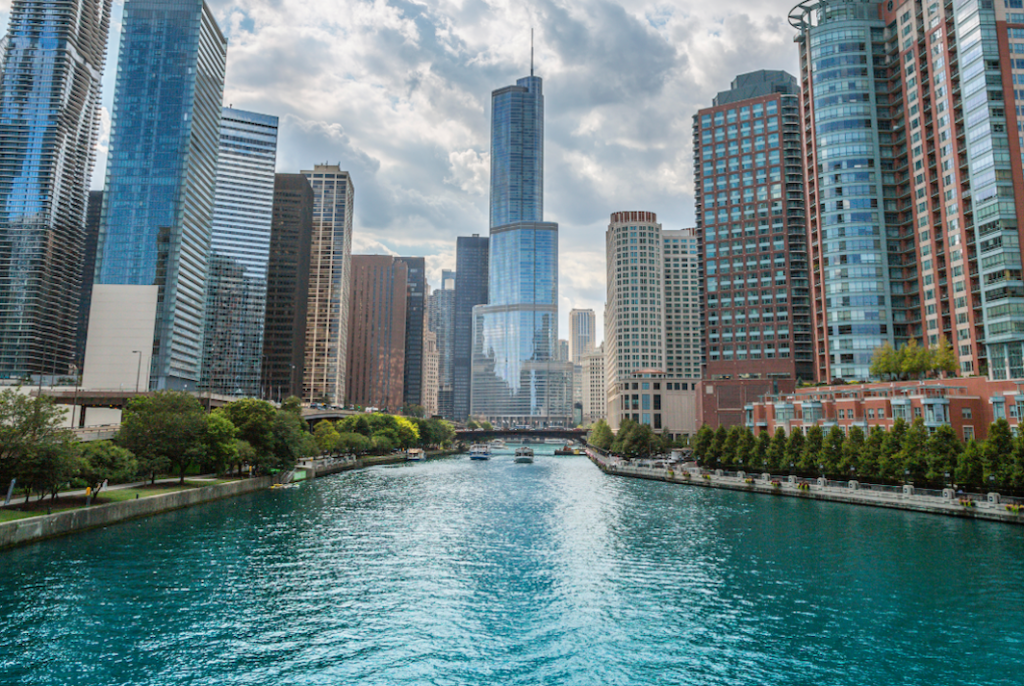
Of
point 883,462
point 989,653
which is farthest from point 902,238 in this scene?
point 989,653

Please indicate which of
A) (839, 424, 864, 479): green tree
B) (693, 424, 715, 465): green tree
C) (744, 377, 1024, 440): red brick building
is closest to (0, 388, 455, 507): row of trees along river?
(693, 424, 715, 465): green tree

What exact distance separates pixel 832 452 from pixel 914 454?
16.4m

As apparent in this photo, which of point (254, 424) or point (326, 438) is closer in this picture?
point (254, 424)

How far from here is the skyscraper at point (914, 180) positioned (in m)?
128

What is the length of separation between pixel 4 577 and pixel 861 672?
193 feet

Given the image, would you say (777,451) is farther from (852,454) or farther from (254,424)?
(254,424)

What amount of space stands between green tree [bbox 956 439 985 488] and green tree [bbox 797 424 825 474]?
83.7 feet

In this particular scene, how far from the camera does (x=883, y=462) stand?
9150 centimetres

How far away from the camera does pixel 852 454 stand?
99938 mm

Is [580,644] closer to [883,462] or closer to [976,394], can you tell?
[883,462]

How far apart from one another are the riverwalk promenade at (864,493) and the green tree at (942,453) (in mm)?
2946

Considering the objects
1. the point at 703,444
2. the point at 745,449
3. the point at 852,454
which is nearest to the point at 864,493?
the point at 852,454

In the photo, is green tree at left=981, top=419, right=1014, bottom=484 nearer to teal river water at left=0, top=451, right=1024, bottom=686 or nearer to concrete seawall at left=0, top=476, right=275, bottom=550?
teal river water at left=0, top=451, right=1024, bottom=686

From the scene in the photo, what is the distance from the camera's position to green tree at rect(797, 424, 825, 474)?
10688 centimetres
